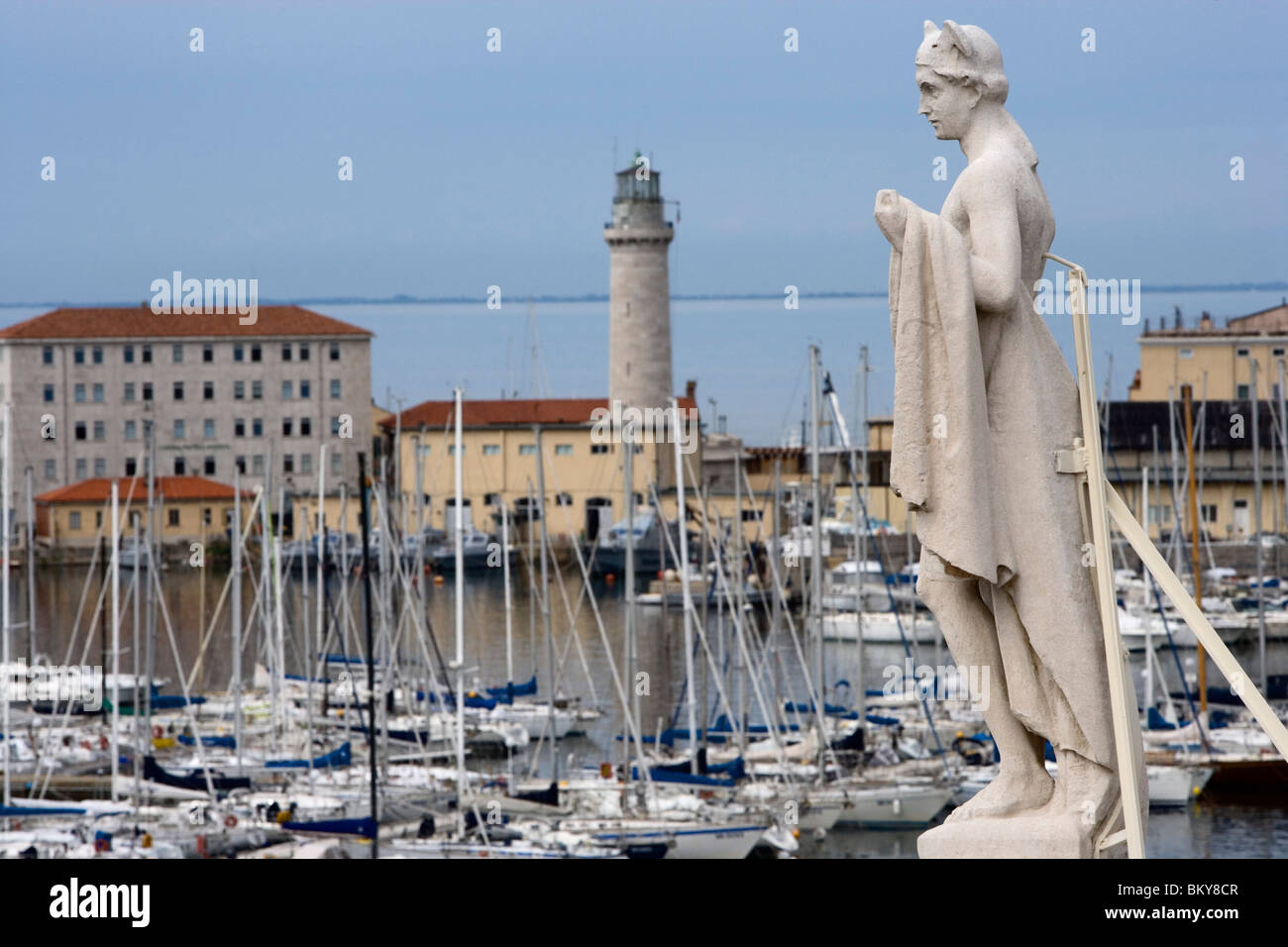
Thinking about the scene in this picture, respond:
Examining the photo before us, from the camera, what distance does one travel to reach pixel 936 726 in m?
41.5

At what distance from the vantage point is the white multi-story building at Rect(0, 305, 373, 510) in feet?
333

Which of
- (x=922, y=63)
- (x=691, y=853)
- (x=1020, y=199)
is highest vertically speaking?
(x=922, y=63)

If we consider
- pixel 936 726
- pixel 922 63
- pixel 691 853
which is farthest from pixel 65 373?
pixel 922 63

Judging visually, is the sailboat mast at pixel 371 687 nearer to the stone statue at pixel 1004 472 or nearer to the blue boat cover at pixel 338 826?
the blue boat cover at pixel 338 826

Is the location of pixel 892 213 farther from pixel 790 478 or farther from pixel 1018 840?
pixel 790 478

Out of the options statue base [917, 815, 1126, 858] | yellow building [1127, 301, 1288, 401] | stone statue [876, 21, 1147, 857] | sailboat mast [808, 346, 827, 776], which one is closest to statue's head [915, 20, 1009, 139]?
stone statue [876, 21, 1147, 857]

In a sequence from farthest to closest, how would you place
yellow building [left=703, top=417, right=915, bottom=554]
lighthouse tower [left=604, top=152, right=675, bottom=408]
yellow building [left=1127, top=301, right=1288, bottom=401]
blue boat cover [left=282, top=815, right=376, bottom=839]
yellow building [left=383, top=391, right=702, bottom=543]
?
lighthouse tower [left=604, top=152, right=675, bottom=408] < yellow building [left=383, top=391, right=702, bottom=543] < yellow building [left=1127, top=301, right=1288, bottom=401] < yellow building [left=703, top=417, right=915, bottom=554] < blue boat cover [left=282, top=815, right=376, bottom=839]

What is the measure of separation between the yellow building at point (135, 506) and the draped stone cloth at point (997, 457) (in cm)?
9076

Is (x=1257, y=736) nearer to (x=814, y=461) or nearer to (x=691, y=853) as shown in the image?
(x=814, y=461)

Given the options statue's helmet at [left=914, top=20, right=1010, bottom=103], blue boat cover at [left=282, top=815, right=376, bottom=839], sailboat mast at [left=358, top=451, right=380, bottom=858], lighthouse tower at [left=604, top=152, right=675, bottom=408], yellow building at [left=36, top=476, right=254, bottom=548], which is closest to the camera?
statue's helmet at [left=914, top=20, right=1010, bottom=103]

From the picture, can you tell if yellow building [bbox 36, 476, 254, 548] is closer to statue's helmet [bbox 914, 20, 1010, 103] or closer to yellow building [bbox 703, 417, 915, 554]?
yellow building [bbox 703, 417, 915, 554]

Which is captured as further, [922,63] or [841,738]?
[841,738]

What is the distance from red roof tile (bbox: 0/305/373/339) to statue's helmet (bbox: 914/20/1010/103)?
9721cm

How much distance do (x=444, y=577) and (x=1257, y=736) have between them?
189ft
